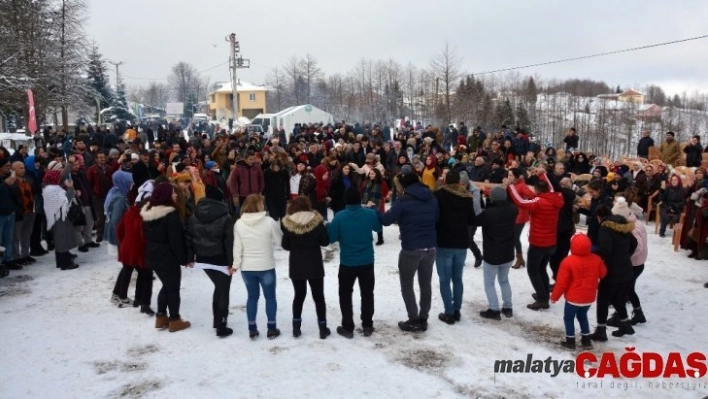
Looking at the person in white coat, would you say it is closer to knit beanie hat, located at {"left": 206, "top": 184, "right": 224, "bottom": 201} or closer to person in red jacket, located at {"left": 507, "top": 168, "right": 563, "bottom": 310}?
knit beanie hat, located at {"left": 206, "top": 184, "right": 224, "bottom": 201}

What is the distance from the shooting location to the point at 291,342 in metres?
5.70

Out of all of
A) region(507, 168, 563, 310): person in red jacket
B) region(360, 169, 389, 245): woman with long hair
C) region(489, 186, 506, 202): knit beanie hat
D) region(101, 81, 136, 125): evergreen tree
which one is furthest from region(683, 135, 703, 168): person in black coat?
region(101, 81, 136, 125): evergreen tree

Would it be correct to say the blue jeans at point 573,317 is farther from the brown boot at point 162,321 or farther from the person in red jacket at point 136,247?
the person in red jacket at point 136,247

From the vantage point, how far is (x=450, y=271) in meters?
6.12

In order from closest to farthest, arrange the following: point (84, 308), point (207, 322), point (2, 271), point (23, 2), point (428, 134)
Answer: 1. point (207, 322)
2. point (84, 308)
3. point (2, 271)
4. point (428, 134)
5. point (23, 2)

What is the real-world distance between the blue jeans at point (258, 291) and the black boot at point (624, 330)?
4.00m

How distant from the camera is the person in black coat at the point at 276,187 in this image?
34.1 ft

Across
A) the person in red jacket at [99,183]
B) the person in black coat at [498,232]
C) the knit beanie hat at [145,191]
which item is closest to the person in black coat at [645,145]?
the person in black coat at [498,232]

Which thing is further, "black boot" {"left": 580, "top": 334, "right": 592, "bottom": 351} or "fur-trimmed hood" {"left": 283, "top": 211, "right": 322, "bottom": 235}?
"black boot" {"left": 580, "top": 334, "right": 592, "bottom": 351}

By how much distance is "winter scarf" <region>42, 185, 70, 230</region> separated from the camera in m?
8.11

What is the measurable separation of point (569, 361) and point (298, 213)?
321 centimetres

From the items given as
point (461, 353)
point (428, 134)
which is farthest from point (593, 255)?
point (428, 134)

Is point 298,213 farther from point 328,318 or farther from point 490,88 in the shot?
point 490,88

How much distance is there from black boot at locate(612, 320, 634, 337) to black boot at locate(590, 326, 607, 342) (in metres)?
0.27
